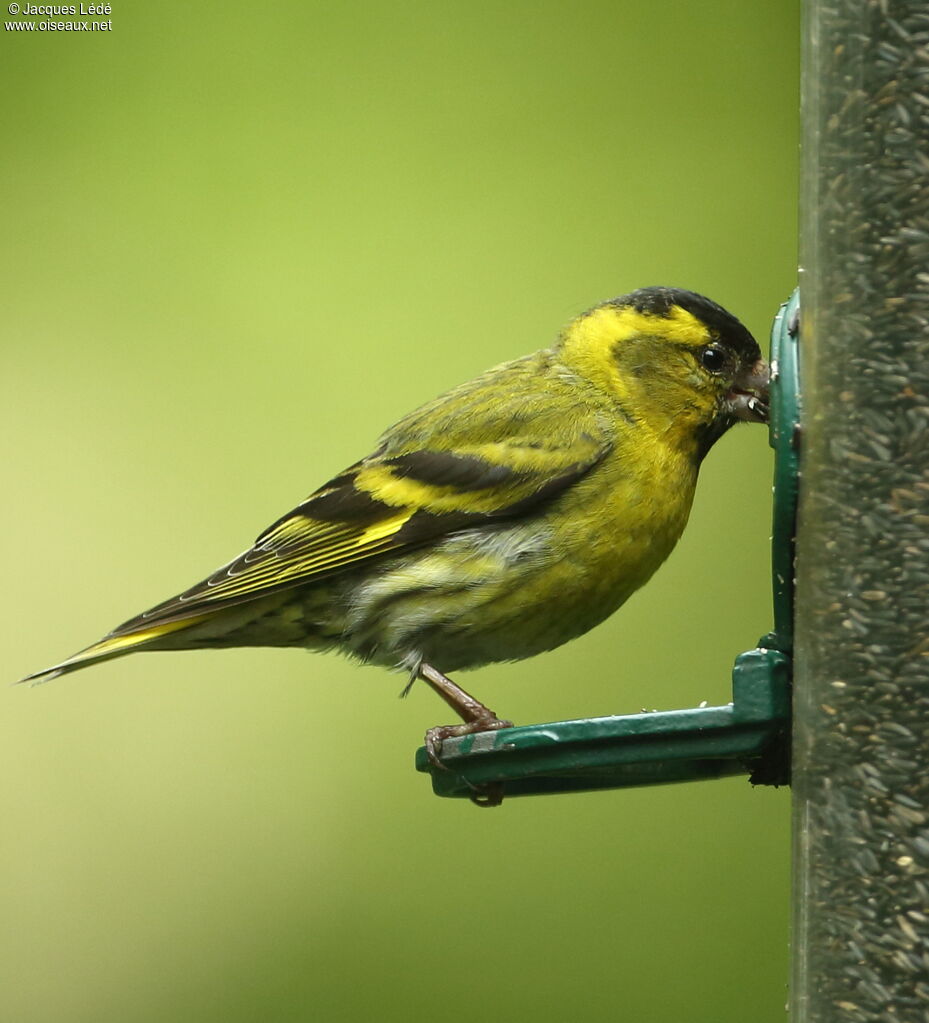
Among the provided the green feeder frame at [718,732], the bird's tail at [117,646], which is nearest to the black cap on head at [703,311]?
the green feeder frame at [718,732]

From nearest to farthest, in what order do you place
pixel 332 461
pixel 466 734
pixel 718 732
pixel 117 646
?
pixel 718 732 → pixel 466 734 → pixel 117 646 → pixel 332 461

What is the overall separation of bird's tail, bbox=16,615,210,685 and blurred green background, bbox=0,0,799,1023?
1416 mm

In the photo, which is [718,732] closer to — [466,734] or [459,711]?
[466,734]

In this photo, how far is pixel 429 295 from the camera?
5.73m

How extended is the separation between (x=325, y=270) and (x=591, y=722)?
3.43 meters

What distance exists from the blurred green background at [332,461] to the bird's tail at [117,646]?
1416 millimetres

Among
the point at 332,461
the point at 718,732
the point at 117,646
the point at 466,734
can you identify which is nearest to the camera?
the point at 718,732

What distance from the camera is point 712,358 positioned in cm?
371

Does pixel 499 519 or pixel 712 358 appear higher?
pixel 712 358

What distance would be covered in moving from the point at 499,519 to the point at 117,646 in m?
0.83

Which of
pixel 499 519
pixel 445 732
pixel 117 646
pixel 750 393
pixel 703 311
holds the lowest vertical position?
pixel 445 732

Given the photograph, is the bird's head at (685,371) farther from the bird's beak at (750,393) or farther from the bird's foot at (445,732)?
the bird's foot at (445,732)

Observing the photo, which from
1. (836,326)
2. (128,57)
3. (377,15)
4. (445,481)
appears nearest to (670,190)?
(377,15)

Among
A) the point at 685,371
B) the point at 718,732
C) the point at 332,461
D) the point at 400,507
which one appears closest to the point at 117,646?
the point at 400,507
